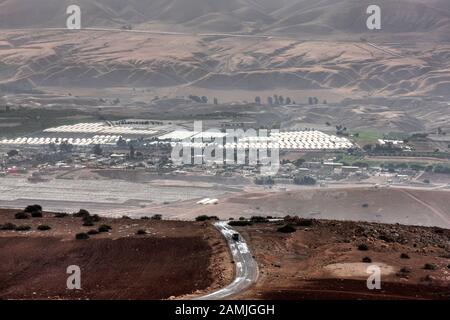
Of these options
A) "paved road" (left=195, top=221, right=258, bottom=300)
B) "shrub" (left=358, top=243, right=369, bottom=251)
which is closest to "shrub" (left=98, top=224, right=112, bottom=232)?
"paved road" (left=195, top=221, right=258, bottom=300)

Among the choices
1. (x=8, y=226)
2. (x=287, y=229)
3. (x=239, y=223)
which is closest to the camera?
(x=287, y=229)

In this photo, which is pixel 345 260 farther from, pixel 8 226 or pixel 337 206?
pixel 337 206

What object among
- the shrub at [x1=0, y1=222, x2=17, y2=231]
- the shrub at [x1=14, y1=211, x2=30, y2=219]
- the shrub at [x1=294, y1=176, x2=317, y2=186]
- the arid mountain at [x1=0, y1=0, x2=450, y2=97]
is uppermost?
the arid mountain at [x1=0, y1=0, x2=450, y2=97]

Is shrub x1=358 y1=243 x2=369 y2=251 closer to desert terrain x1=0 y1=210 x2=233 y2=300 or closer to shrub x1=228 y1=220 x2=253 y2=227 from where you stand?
desert terrain x1=0 y1=210 x2=233 y2=300

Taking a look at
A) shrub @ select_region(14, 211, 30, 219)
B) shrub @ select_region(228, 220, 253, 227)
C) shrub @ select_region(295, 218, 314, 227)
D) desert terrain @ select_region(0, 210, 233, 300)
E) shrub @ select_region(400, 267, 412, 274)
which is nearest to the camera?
desert terrain @ select_region(0, 210, 233, 300)

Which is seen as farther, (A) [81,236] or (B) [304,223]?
(B) [304,223]

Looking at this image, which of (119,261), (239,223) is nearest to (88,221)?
(239,223)

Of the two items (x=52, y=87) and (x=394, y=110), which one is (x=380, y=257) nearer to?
(x=394, y=110)
